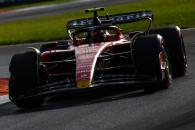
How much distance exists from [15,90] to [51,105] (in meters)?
0.55

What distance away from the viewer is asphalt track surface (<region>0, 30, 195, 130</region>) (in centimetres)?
719

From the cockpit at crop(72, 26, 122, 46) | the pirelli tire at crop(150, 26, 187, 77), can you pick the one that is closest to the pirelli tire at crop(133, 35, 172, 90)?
the pirelli tire at crop(150, 26, 187, 77)

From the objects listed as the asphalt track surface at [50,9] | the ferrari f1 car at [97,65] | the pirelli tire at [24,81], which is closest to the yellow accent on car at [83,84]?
the ferrari f1 car at [97,65]

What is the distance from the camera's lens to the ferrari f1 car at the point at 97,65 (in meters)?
9.02

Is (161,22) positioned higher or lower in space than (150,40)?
lower

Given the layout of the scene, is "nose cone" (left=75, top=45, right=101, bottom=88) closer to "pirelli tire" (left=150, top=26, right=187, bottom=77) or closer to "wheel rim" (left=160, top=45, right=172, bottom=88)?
"wheel rim" (left=160, top=45, right=172, bottom=88)

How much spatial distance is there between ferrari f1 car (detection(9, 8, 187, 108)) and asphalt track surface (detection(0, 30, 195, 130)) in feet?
0.79

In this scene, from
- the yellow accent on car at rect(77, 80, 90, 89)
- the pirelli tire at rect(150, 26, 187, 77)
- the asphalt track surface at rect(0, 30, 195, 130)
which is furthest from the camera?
the pirelli tire at rect(150, 26, 187, 77)

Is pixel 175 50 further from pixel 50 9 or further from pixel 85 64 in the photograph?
pixel 50 9

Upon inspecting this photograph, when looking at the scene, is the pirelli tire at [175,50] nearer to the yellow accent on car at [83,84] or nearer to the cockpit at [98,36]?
the cockpit at [98,36]

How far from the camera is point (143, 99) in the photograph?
867cm

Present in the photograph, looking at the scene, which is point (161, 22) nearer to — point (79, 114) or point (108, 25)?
point (108, 25)

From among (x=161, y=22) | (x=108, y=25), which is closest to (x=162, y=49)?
(x=108, y=25)

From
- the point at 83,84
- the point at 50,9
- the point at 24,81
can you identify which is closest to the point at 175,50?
the point at 83,84
